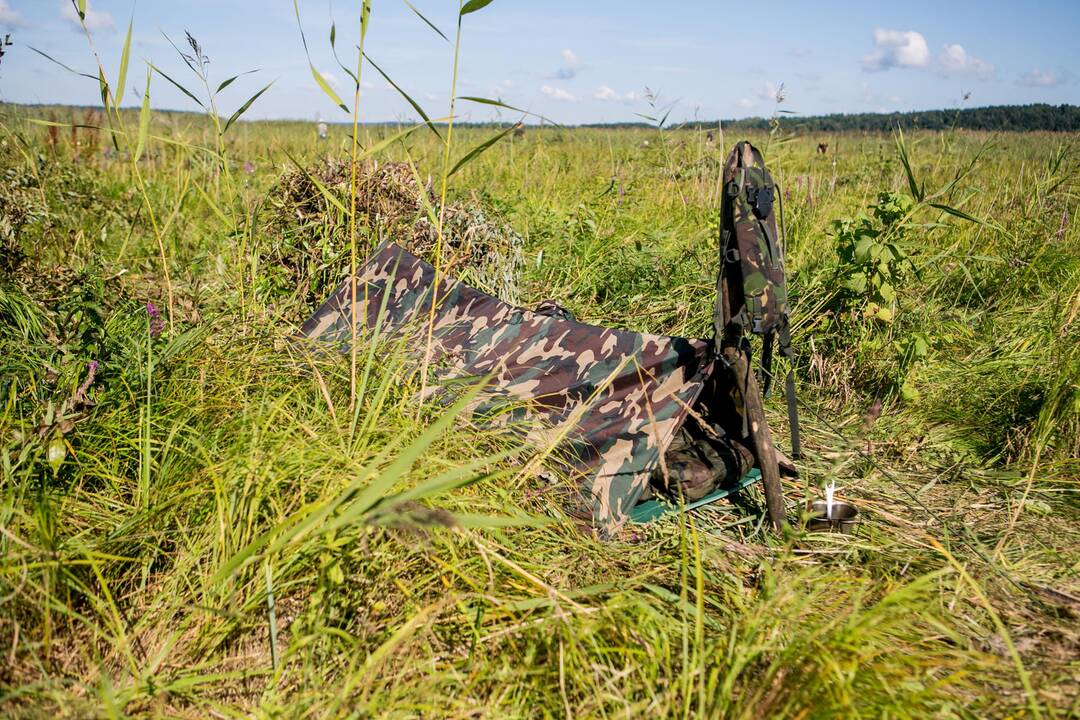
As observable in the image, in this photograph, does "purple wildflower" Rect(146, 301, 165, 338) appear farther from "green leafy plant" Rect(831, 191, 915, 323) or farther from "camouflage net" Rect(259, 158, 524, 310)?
"green leafy plant" Rect(831, 191, 915, 323)

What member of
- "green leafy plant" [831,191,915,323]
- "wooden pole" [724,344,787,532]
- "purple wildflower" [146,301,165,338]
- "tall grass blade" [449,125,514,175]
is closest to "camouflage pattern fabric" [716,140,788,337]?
"wooden pole" [724,344,787,532]

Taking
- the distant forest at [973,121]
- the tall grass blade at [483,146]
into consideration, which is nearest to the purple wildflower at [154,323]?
the tall grass blade at [483,146]

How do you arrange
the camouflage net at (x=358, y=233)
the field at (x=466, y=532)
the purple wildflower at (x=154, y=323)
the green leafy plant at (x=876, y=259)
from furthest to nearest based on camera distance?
the camouflage net at (x=358, y=233)
the green leafy plant at (x=876, y=259)
the purple wildflower at (x=154, y=323)
the field at (x=466, y=532)

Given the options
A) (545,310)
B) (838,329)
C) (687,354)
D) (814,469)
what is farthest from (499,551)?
(838,329)

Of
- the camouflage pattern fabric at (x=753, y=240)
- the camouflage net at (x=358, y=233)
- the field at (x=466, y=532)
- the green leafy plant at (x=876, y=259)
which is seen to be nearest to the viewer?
the field at (x=466, y=532)

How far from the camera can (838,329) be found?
3.56 meters

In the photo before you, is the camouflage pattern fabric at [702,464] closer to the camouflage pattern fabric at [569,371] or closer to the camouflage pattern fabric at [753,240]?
the camouflage pattern fabric at [569,371]

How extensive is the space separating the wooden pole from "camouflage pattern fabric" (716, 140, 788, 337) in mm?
131

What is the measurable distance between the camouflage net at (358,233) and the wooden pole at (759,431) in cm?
197

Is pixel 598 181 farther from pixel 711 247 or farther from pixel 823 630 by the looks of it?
pixel 823 630

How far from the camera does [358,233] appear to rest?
397cm

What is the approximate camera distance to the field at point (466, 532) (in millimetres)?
1427

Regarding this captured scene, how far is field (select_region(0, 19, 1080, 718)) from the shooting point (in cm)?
143

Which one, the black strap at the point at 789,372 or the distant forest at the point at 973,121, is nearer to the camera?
the black strap at the point at 789,372
